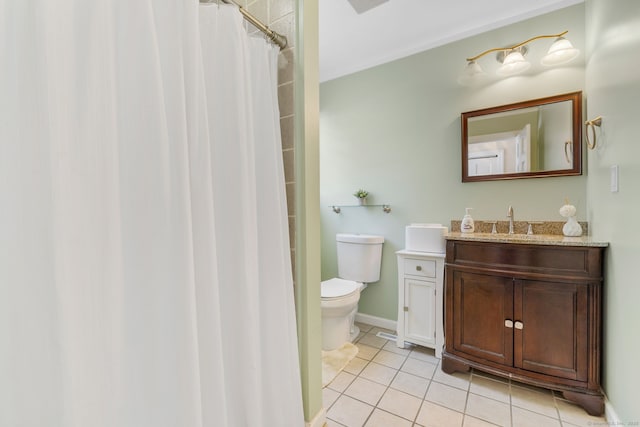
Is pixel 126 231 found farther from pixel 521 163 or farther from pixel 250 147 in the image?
pixel 521 163

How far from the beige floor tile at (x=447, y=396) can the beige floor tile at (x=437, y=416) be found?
0.04m

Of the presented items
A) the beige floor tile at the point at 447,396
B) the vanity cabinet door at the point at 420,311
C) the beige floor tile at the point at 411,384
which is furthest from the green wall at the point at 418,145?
the beige floor tile at the point at 447,396

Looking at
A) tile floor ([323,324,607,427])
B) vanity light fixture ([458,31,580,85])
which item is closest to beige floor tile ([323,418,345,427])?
tile floor ([323,324,607,427])

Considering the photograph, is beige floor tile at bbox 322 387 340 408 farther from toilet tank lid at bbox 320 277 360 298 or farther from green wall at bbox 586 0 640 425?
green wall at bbox 586 0 640 425

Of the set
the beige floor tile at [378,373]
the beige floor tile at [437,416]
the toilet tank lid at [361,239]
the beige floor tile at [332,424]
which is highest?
the toilet tank lid at [361,239]

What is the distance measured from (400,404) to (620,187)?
1.55 meters

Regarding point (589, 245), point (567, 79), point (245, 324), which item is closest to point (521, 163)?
point (567, 79)

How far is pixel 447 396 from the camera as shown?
1573 mm

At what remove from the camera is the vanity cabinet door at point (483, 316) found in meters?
1.61

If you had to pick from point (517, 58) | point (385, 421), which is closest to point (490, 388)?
point (385, 421)

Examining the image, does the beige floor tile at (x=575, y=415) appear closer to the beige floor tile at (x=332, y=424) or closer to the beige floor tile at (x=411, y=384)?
the beige floor tile at (x=411, y=384)

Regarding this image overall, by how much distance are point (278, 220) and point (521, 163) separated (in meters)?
1.87

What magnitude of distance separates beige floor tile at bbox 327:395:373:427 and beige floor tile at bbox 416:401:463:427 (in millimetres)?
274

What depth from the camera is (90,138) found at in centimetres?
60
